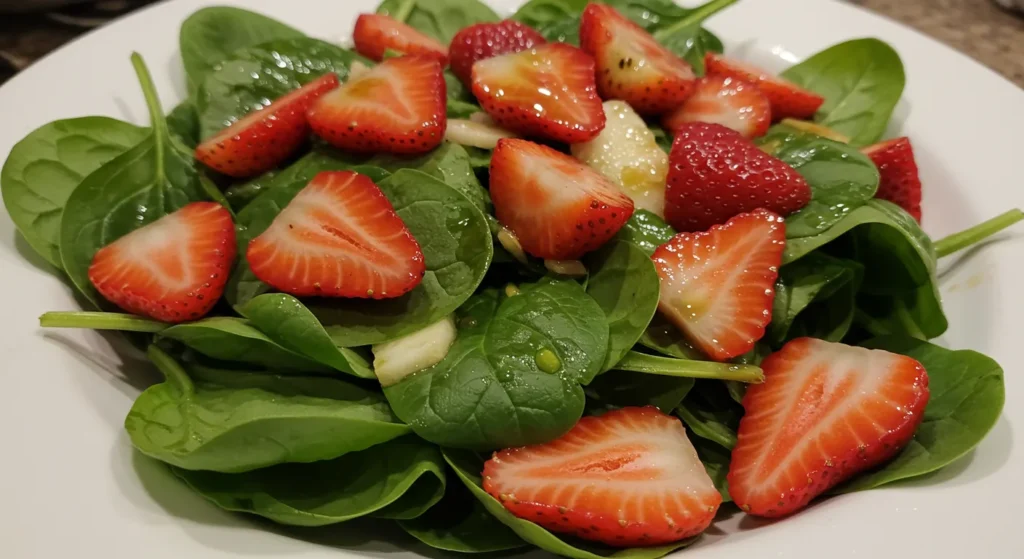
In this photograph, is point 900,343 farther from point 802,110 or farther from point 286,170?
point 286,170

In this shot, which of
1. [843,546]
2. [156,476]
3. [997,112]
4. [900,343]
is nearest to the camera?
[843,546]

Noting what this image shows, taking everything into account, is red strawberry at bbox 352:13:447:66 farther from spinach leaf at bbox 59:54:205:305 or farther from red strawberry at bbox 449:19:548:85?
spinach leaf at bbox 59:54:205:305

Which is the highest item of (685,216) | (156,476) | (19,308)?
(685,216)

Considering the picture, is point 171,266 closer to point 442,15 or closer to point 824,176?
point 442,15

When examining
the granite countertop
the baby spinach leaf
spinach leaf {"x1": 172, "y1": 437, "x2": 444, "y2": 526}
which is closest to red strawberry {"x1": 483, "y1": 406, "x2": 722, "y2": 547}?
the baby spinach leaf

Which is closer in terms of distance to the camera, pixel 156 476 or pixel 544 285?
pixel 156 476

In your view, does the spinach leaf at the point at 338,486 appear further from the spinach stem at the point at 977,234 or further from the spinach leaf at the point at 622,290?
the spinach stem at the point at 977,234

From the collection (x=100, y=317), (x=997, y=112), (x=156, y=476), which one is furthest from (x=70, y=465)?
(x=997, y=112)

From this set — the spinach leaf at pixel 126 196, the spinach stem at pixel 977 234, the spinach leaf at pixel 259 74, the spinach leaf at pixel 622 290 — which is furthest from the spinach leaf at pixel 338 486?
the spinach stem at pixel 977 234
